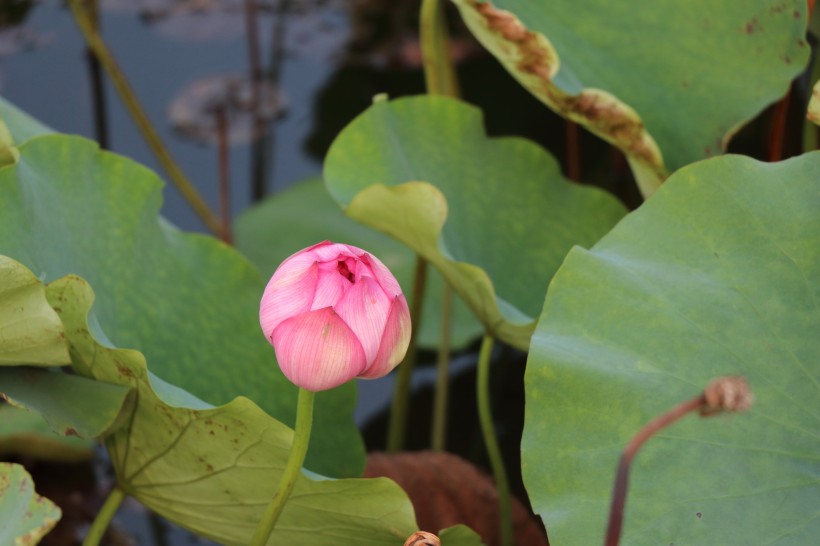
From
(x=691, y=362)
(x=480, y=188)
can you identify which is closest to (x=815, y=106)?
(x=691, y=362)

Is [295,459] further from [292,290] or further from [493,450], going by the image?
[493,450]

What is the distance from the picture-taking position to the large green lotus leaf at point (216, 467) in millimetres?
800

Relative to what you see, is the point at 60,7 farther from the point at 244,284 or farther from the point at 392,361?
the point at 392,361

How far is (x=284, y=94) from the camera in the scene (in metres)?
2.13

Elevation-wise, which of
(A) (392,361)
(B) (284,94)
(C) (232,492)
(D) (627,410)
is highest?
(A) (392,361)

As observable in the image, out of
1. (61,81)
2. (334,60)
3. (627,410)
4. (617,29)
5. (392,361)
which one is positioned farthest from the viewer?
(334,60)

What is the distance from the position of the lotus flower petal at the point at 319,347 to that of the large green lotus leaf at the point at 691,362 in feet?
0.69

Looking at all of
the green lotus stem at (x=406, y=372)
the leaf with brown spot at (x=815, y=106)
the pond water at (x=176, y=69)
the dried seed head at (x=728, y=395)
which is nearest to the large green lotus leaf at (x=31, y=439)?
the green lotus stem at (x=406, y=372)

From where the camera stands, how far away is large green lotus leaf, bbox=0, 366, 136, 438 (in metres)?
0.83

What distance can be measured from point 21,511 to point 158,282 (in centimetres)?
33

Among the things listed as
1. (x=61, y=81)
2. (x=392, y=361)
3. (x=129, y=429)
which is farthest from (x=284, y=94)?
(x=392, y=361)

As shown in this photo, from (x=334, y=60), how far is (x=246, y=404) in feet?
5.07

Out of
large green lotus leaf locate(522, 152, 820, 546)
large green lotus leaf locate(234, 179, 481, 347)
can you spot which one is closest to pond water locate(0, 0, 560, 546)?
large green lotus leaf locate(234, 179, 481, 347)

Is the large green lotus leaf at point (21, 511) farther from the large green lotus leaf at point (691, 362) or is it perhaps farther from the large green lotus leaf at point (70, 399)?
the large green lotus leaf at point (691, 362)
